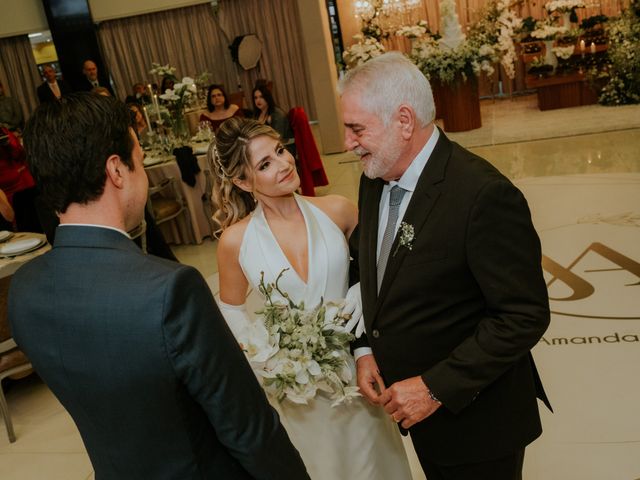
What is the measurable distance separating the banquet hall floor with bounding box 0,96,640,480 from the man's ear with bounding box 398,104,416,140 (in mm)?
1846

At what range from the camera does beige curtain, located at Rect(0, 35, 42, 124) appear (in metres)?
14.1

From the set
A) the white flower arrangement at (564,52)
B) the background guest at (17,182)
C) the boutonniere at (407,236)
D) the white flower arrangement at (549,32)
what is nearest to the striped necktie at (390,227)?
the boutonniere at (407,236)

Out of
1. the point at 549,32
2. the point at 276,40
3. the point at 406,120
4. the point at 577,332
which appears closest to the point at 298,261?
the point at 406,120

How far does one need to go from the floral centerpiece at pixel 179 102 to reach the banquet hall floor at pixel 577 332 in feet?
4.44

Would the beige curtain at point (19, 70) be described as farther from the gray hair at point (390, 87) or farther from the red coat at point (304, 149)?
the gray hair at point (390, 87)

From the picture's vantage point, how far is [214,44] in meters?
14.2

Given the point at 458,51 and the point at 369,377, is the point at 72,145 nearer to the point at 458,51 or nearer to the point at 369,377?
the point at 369,377

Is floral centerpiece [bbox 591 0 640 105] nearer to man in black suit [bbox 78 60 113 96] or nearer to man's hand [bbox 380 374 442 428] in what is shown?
man in black suit [bbox 78 60 113 96]

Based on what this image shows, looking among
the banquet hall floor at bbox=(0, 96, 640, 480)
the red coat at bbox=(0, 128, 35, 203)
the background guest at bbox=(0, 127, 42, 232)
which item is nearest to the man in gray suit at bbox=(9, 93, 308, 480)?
the banquet hall floor at bbox=(0, 96, 640, 480)

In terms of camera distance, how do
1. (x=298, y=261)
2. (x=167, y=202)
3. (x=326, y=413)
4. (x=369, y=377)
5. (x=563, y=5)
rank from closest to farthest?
(x=369, y=377) < (x=326, y=413) < (x=298, y=261) < (x=167, y=202) < (x=563, y=5)

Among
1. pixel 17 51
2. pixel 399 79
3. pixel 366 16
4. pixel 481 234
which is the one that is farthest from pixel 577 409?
pixel 17 51

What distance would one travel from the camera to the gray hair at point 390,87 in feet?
5.44

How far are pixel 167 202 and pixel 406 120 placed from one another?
18.2 feet

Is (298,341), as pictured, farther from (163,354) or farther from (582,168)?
(582,168)
